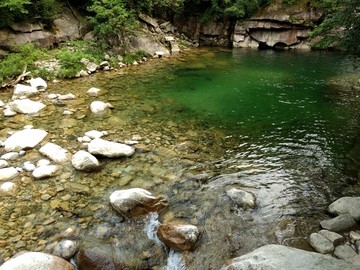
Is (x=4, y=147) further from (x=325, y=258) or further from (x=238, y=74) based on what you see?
(x=238, y=74)

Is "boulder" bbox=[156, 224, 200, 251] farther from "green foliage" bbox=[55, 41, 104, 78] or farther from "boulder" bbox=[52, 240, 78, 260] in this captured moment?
"green foliage" bbox=[55, 41, 104, 78]

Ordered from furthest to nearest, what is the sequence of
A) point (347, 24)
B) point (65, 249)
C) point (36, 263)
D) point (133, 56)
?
1. point (133, 56)
2. point (347, 24)
3. point (65, 249)
4. point (36, 263)

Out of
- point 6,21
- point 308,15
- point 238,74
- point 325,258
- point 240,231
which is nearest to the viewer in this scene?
point 325,258

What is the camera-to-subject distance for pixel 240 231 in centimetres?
454

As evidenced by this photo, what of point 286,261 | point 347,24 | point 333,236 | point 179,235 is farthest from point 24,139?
point 347,24

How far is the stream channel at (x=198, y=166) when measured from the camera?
4410 millimetres

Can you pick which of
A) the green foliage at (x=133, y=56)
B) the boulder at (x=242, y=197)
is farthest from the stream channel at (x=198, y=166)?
the green foliage at (x=133, y=56)

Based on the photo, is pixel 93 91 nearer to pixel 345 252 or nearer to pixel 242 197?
pixel 242 197

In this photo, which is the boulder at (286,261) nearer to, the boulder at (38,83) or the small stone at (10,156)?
the small stone at (10,156)

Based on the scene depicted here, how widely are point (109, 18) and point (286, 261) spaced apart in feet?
48.6

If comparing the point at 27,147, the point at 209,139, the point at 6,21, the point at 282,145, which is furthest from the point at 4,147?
the point at 6,21

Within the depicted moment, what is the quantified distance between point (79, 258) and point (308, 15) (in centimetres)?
2417

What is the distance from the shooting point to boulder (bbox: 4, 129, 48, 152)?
21.8 feet

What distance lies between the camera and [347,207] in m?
4.77
